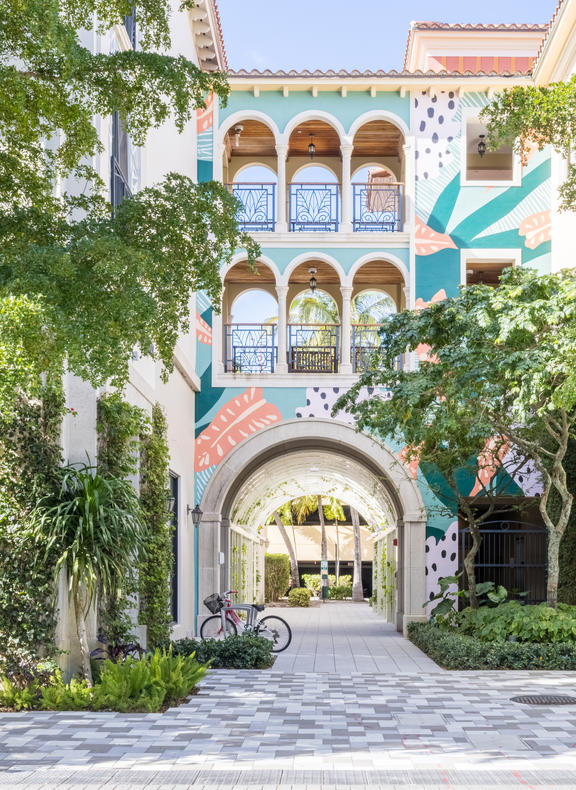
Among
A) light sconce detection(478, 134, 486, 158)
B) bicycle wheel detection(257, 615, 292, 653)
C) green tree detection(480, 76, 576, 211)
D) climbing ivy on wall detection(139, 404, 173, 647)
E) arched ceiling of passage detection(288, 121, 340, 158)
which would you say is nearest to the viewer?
green tree detection(480, 76, 576, 211)

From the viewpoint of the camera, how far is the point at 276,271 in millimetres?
20281

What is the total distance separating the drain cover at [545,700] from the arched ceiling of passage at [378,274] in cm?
1232

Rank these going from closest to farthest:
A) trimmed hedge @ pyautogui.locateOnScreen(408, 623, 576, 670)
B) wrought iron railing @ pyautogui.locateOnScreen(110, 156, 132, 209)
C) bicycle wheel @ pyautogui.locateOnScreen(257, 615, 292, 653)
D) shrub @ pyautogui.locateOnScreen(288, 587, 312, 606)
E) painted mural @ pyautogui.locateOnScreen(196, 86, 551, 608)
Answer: wrought iron railing @ pyautogui.locateOnScreen(110, 156, 132, 209)
trimmed hedge @ pyautogui.locateOnScreen(408, 623, 576, 670)
bicycle wheel @ pyautogui.locateOnScreen(257, 615, 292, 653)
painted mural @ pyautogui.locateOnScreen(196, 86, 551, 608)
shrub @ pyautogui.locateOnScreen(288, 587, 312, 606)

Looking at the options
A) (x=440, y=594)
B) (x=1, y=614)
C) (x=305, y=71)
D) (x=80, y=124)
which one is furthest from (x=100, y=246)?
(x=305, y=71)

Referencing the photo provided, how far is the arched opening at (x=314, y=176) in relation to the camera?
2084 cm

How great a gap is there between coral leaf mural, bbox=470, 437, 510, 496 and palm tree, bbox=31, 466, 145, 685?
8304 mm

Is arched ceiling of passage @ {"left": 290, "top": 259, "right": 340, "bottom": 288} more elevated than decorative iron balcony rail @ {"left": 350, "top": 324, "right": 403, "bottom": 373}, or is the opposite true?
arched ceiling of passage @ {"left": 290, "top": 259, "right": 340, "bottom": 288}

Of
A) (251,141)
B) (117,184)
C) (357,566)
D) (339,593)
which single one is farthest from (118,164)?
(339,593)

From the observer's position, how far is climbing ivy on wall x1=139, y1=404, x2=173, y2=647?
13883 mm

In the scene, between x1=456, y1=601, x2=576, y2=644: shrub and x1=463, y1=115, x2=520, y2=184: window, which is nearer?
x1=456, y1=601, x2=576, y2=644: shrub

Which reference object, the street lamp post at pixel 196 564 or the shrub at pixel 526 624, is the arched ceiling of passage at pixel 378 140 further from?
the shrub at pixel 526 624

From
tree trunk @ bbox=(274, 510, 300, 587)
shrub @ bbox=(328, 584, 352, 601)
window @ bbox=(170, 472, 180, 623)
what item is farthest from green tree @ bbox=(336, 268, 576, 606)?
shrub @ bbox=(328, 584, 352, 601)

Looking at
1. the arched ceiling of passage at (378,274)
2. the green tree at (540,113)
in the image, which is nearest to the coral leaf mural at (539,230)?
the arched ceiling of passage at (378,274)

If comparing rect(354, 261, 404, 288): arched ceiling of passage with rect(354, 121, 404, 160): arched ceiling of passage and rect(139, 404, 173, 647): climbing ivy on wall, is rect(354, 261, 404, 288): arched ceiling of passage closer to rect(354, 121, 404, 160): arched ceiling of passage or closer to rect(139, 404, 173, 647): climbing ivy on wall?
rect(354, 121, 404, 160): arched ceiling of passage
